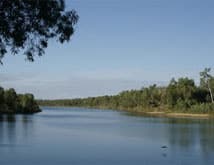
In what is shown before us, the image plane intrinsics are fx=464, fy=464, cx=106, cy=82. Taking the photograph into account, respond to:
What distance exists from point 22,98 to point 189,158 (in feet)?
339

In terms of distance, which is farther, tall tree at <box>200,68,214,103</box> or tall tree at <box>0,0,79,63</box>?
tall tree at <box>200,68,214,103</box>

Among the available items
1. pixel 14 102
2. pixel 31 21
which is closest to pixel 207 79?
pixel 14 102

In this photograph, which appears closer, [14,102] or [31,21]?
[31,21]

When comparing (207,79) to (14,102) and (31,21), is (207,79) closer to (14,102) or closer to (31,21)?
(14,102)

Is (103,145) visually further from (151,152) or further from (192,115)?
(192,115)

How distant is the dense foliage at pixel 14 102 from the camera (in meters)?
119

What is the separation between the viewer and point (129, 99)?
18725cm

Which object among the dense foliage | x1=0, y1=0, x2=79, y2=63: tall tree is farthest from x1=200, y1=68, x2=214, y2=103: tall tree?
x1=0, y1=0, x2=79, y2=63: tall tree

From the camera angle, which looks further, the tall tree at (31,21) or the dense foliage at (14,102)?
the dense foliage at (14,102)

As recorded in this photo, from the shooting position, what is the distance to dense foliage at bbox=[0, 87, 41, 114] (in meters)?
119

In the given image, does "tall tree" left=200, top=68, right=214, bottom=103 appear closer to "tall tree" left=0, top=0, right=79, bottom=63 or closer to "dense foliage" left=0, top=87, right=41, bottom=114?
"dense foliage" left=0, top=87, right=41, bottom=114

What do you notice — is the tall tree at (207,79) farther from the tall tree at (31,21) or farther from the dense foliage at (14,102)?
the tall tree at (31,21)

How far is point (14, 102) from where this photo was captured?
412 ft

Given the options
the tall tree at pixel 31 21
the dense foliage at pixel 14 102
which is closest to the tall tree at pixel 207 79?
the dense foliage at pixel 14 102
